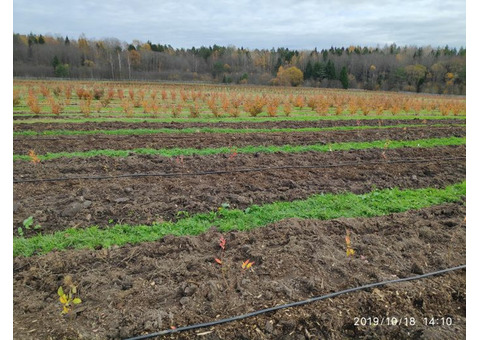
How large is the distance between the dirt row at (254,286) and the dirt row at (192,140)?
5.23 meters

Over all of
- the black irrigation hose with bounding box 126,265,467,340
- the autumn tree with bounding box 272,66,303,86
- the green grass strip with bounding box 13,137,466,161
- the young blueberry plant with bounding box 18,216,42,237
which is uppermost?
the autumn tree with bounding box 272,66,303,86

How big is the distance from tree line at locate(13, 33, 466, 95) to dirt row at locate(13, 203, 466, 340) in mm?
53879

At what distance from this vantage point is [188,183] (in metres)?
5.95

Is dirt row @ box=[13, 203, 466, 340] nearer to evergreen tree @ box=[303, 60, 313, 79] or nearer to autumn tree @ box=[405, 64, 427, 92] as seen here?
autumn tree @ box=[405, 64, 427, 92]

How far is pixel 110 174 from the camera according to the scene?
6.26m

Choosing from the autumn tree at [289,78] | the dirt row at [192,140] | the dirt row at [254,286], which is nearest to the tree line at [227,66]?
the autumn tree at [289,78]

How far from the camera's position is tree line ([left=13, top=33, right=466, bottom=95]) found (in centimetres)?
5465

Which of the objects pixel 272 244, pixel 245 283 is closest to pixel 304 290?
pixel 245 283

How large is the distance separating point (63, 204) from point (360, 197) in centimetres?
525

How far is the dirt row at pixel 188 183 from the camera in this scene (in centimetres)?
470

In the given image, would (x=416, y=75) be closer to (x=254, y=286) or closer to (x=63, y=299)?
(x=254, y=286)

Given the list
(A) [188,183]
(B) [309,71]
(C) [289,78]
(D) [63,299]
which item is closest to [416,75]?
(B) [309,71]

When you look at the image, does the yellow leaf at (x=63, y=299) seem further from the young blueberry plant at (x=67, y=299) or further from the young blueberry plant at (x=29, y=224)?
the young blueberry plant at (x=29, y=224)

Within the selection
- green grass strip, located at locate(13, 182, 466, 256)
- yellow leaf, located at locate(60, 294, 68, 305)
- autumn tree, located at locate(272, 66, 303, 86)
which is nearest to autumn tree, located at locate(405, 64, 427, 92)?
autumn tree, located at locate(272, 66, 303, 86)
